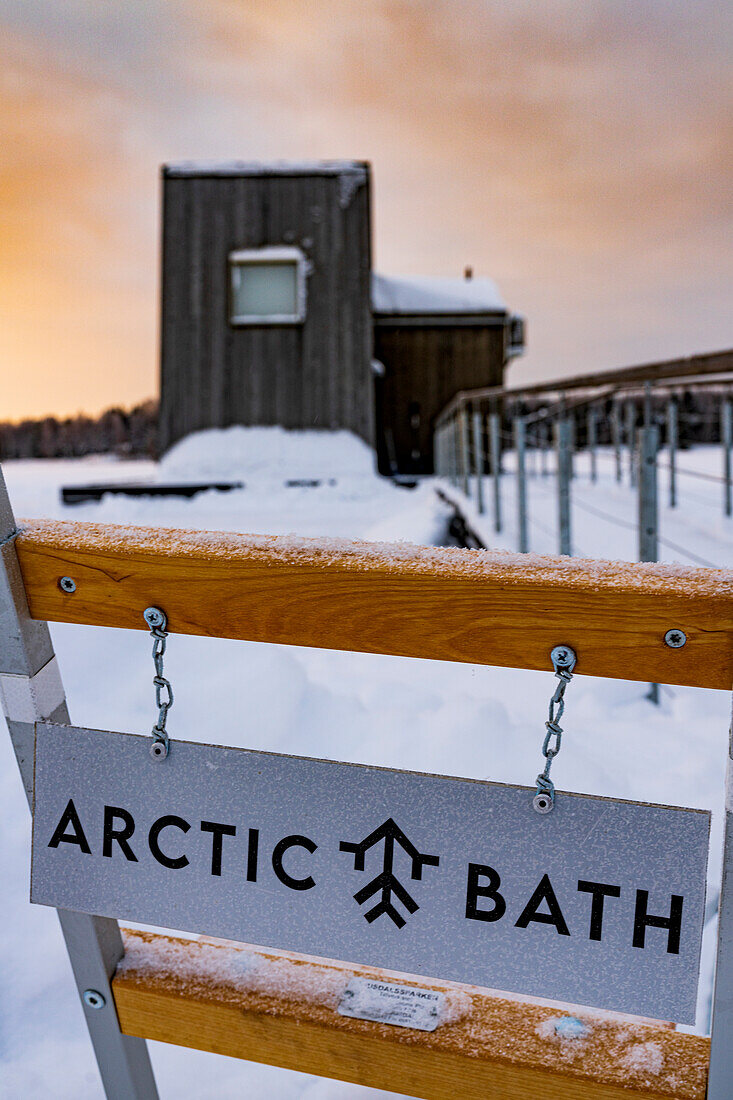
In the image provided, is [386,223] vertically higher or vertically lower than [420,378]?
higher

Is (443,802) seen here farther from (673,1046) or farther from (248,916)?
(673,1046)

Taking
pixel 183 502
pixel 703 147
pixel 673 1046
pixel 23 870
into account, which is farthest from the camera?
pixel 183 502

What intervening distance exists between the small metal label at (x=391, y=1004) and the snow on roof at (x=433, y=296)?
11517 millimetres

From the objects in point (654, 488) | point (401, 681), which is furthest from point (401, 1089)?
point (654, 488)

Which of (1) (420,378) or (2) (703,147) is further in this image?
(1) (420,378)

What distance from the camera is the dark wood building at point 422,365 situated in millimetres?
11602

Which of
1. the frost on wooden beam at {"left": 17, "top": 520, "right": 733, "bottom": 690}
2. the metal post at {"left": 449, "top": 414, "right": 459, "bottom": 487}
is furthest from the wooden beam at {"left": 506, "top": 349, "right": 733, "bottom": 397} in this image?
the metal post at {"left": 449, "top": 414, "right": 459, "bottom": 487}

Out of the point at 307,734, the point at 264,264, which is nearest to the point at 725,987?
the point at 307,734

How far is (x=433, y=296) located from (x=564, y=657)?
12138mm

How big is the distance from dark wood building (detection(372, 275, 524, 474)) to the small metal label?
10762 millimetres

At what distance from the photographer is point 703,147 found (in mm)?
4141

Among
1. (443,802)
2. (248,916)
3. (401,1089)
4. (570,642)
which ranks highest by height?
(570,642)

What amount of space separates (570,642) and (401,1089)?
62 cm

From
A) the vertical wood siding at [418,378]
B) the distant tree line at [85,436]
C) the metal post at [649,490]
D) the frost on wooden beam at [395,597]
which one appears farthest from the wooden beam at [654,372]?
the distant tree line at [85,436]
